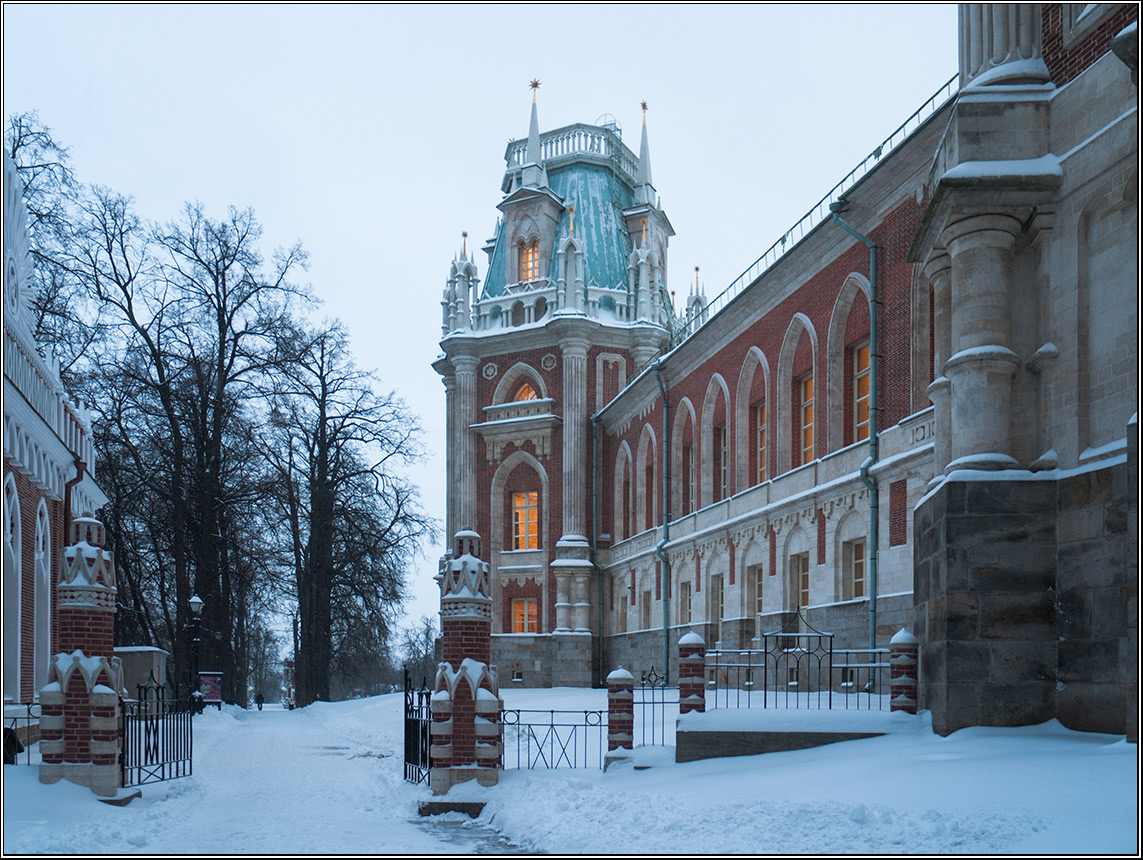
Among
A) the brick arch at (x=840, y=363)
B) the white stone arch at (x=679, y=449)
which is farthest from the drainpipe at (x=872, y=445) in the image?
the white stone arch at (x=679, y=449)

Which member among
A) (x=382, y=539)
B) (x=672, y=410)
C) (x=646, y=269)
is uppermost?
(x=646, y=269)

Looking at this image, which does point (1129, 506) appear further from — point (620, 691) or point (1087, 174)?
point (620, 691)

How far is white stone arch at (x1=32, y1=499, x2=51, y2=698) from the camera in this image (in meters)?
20.5

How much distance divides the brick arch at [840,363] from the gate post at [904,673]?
37.5 ft

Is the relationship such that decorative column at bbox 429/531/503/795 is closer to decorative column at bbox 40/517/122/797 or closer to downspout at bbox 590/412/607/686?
decorative column at bbox 40/517/122/797

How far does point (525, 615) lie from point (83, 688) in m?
30.6

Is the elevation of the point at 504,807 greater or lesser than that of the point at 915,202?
lesser

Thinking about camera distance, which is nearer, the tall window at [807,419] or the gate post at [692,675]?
the gate post at [692,675]

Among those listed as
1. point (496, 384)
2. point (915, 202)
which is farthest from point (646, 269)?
point (915, 202)

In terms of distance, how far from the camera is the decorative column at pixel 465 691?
1456cm

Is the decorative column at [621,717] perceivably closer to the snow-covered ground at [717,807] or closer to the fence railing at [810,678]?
the snow-covered ground at [717,807]

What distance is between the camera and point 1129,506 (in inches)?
476

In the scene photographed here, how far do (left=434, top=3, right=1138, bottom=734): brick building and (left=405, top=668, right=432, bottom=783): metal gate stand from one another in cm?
630

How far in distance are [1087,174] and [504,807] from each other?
9423 mm
